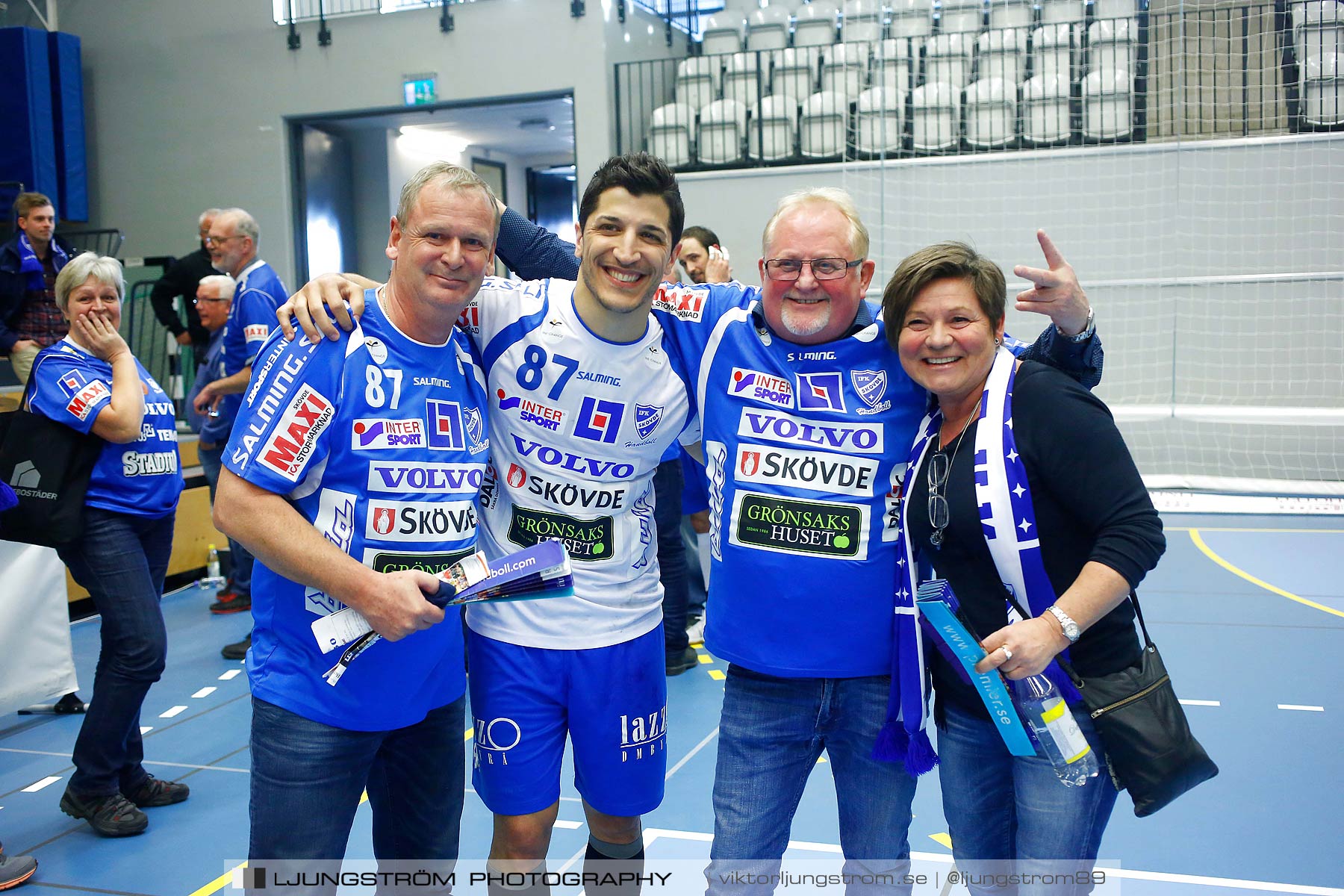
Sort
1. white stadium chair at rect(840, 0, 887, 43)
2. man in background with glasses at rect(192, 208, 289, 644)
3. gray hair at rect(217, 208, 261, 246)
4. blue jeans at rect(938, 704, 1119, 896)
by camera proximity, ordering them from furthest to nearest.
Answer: white stadium chair at rect(840, 0, 887, 43), gray hair at rect(217, 208, 261, 246), man in background with glasses at rect(192, 208, 289, 644), blue jeans at rect(938, 704, 1119, 896)

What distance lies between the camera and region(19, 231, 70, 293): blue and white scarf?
23.1 ft

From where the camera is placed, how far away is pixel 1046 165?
965cm

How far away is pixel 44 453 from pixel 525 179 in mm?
13306

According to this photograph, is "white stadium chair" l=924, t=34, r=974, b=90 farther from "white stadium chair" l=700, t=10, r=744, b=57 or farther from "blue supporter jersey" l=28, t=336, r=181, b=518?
"blue supporter jersey" l=28, t=336, r=181, b=518

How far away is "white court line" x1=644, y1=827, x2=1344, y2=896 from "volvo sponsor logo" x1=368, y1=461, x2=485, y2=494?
1.63 meters

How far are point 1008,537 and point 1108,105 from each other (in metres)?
9.31

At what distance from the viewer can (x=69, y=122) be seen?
36.2 feet

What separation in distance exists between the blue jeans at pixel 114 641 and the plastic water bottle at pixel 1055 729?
118 inches

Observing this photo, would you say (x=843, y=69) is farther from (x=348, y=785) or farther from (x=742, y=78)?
(x=348, y=785)

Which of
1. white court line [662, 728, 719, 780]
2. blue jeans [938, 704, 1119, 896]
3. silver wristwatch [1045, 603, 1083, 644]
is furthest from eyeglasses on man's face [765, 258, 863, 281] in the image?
white court line [662, 728, 719, 780]

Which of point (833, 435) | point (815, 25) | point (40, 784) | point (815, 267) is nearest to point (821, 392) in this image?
point (833, 435)

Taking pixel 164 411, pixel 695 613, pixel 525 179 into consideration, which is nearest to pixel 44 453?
pixel 164 411

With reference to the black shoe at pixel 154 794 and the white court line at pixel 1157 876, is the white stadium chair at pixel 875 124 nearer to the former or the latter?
the white court line at pixel 1157 876

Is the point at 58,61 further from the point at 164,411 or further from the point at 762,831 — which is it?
the point at 762,831
